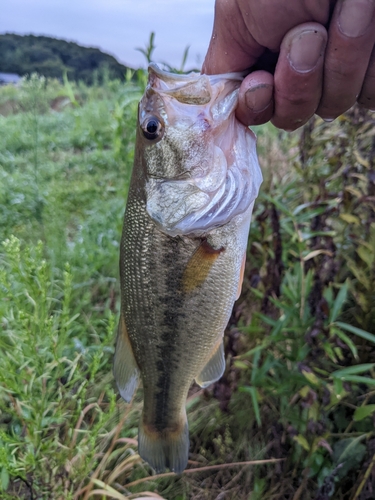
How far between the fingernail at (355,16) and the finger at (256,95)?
0.64 ft

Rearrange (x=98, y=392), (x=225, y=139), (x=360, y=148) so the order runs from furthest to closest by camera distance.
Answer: (x=98, y=392)
(x=360, y=148)
(x=225, y=139)

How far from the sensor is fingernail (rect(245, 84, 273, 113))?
98 cm

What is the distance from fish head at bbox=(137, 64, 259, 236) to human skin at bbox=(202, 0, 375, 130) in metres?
0.07

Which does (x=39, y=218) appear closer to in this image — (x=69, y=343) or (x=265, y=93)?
(x=69, y=343)

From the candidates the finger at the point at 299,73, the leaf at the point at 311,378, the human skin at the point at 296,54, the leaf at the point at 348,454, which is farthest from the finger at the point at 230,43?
the leaf at the point at 348,454

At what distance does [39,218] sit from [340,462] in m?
2.78

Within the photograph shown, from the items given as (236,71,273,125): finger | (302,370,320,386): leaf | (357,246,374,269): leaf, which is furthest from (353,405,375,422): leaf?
(236,71,273,125): finger

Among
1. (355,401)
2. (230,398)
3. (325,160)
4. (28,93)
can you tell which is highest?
(28,93)

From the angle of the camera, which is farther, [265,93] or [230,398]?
[230,398]

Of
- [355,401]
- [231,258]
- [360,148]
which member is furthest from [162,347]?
[360,148]

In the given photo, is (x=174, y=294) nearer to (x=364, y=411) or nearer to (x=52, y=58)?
(x=364, y=411)

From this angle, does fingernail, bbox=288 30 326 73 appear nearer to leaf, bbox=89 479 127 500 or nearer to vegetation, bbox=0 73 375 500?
vegetation, bbox=0 73 375 500

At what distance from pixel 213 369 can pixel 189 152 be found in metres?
0.72

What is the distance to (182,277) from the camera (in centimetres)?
114
